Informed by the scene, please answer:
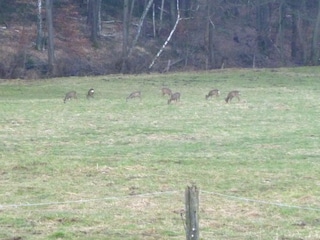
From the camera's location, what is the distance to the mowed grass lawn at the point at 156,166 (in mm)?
12344

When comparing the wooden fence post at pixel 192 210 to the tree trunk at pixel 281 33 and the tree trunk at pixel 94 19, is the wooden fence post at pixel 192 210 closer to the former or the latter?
the tree trunk at pixel 94 19

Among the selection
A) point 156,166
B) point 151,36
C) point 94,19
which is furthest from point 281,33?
point 156,166

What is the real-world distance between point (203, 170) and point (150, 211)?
4307mm

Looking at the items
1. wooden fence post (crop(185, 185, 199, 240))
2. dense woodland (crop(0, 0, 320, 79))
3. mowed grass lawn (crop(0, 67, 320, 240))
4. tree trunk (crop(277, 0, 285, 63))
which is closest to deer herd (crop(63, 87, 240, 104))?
mowed grass lawn (crop(0, 67, 320, 240))

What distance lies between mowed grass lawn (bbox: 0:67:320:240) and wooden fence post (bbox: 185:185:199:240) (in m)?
2.20

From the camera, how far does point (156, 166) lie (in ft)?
58.4

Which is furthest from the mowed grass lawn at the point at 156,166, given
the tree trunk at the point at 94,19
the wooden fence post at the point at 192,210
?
the tree trunk at the point at 94,19

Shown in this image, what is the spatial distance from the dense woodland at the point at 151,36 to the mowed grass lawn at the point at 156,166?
15023 millimetres

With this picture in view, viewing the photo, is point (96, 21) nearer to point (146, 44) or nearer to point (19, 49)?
point (146, 44)

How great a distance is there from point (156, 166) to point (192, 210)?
28.6ft

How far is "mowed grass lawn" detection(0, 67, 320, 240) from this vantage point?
40.5 feet

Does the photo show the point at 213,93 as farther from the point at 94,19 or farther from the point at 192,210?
the point at 192,210

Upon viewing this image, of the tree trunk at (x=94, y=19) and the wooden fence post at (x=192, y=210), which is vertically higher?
the tree trunk at (x=94, y=19)

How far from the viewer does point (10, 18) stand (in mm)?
58375
